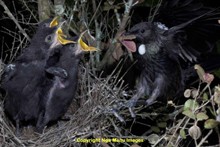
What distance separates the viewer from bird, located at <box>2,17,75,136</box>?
8.64ft

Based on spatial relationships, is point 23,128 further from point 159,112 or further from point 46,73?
point 159,112

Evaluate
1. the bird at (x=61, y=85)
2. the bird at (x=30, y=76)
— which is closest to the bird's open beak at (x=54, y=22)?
the bird at (x=30, y=76)

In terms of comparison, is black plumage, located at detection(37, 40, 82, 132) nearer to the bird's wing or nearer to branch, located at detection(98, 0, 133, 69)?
branch, located at detection(98, 0, 133, 69)

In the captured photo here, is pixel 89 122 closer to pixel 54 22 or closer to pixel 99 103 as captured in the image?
pixel 99 103

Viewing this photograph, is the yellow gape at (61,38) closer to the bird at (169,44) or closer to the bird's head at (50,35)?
the bird's head at (50,35)

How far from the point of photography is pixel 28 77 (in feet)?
8.65

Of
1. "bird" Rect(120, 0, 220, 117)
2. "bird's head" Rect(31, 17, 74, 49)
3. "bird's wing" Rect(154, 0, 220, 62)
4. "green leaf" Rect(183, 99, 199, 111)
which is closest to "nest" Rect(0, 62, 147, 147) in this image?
"bird" Rect(120, 0, 220, 117)

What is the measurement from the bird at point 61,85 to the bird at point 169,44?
10.4 inches

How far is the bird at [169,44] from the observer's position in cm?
267

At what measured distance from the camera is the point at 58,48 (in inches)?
110

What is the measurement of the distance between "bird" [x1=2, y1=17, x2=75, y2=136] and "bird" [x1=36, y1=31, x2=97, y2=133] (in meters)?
0.04

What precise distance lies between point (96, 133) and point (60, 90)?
0.36 m

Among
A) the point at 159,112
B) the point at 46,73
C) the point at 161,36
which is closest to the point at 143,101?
the point at 159,112

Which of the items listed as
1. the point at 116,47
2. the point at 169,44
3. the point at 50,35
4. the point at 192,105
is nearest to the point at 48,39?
the point at 50,35
